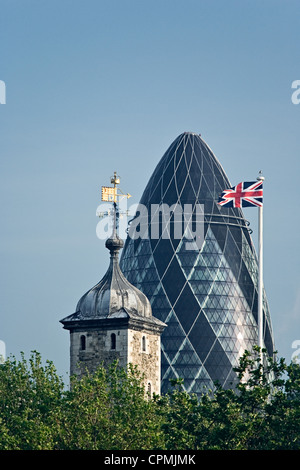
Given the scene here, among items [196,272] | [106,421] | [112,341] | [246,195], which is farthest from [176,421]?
[196,272]

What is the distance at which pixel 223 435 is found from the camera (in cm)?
7281

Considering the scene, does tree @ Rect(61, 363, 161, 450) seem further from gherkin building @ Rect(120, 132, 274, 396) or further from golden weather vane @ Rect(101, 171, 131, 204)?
gherkin building @ Rect(120, 132, 274, 396)

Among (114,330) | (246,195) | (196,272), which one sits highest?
(196,272)

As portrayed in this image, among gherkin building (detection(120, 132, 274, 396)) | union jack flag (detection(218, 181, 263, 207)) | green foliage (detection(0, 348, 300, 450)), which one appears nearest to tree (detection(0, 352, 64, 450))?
green foliage (detection(0, 348, 300, 450))

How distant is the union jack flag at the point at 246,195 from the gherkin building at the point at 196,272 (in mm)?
73375

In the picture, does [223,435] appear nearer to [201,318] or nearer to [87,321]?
[87,321]

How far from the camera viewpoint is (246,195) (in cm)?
9388

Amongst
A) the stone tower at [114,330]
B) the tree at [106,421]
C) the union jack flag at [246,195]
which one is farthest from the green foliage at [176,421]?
the stone tower at [114,330]

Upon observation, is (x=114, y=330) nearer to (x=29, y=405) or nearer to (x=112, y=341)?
(x=112, y=341)

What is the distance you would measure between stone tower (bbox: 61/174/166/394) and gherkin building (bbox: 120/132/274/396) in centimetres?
5823

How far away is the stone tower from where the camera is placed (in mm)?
103812

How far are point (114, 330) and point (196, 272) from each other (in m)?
66.8
